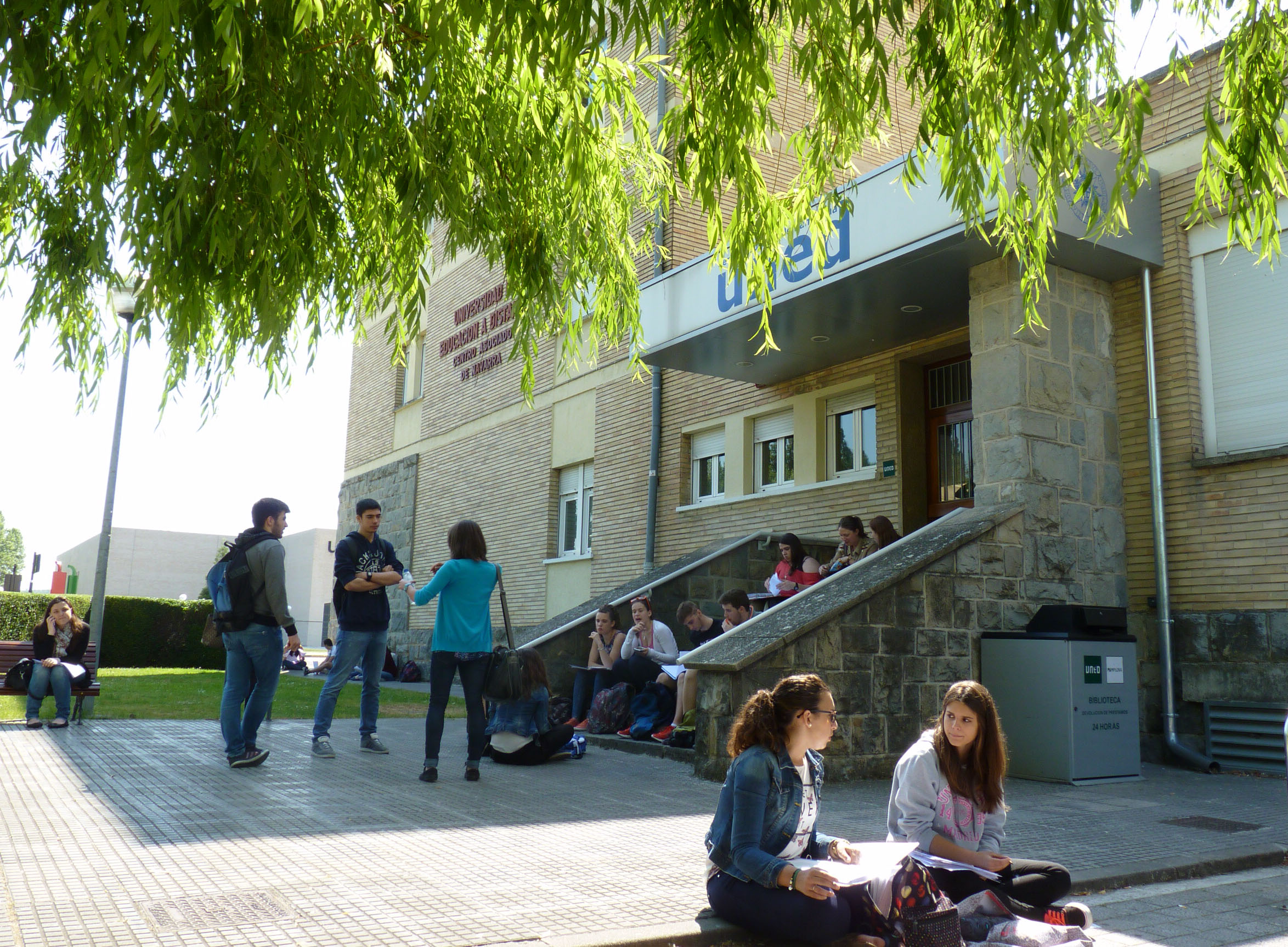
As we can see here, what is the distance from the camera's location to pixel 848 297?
1091 centimetres

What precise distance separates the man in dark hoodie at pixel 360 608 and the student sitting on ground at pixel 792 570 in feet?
16.2

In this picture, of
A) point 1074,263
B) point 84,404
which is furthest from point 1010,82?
point 1074,263

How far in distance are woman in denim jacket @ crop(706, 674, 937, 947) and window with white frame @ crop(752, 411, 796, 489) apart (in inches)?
406

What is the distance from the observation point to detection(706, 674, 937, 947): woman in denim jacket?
3695 mm

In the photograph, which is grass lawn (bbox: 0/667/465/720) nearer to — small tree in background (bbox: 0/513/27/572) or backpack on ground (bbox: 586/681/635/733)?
backpack on ground (bbox: 586/681/635/733)

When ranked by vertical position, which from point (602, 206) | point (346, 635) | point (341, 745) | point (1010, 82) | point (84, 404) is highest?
point (602, 206)

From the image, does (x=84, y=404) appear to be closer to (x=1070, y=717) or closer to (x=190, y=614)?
(x=1070, y=717)

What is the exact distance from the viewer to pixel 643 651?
10.4 meters

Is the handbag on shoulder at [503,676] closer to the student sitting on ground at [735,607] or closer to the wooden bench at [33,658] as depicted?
the student sitting on ground at [735,607]

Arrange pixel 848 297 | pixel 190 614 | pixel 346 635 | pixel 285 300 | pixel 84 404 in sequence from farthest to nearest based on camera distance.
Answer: pixel 190 614, pixel 848 297, pixel 346 635, pixel 84 404, pixel 285 300

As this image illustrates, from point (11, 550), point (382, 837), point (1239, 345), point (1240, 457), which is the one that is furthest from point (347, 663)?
point (11, 550)

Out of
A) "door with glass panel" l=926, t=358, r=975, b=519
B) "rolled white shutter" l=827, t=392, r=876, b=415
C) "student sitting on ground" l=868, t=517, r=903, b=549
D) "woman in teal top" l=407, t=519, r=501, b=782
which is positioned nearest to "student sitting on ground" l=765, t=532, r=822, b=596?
"student sitting on ground" l=868, t=517, r=903, b=549

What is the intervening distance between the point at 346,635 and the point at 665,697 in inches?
128

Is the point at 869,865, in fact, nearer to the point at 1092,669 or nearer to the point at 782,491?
the point at 1092,669
